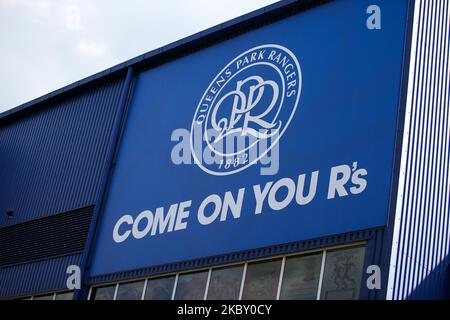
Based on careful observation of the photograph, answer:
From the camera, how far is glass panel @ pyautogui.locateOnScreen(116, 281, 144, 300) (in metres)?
27.2

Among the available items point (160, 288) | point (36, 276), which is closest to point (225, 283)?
point (160, 288)

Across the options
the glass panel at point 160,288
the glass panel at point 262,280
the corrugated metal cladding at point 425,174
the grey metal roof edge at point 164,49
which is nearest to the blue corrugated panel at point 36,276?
the glass panel at point 160,288

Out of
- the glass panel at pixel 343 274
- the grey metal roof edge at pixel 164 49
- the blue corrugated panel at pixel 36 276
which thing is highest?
the grey metal roof edge at pixel 164 49

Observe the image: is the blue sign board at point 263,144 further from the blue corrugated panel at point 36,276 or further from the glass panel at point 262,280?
the blue corrugated panel at point 36,276

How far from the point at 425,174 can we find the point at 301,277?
15.5 feet

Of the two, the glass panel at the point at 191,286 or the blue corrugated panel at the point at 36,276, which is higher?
the blue corrugated panel at the point at 36,276

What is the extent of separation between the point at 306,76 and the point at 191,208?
5.86 metres

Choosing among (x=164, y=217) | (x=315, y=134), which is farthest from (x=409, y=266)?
(x=164, y=217)

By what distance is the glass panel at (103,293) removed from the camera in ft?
92.4

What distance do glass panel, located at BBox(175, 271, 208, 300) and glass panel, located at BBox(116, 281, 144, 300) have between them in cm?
179

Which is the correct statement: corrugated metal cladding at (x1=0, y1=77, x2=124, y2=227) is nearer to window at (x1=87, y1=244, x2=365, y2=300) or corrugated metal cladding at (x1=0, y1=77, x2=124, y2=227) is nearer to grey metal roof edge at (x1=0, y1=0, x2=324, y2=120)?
grey metal roof edge at (x1=0, y1=0, x2=324, y2=120)

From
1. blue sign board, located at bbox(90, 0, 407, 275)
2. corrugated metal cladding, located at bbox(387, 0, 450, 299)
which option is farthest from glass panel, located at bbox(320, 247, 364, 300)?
corrugated metal cladding, located at bbox(387, 0, 450, 299)

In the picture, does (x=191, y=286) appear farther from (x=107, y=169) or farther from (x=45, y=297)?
(x=45, y=297)

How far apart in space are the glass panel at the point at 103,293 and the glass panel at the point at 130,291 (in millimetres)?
403
